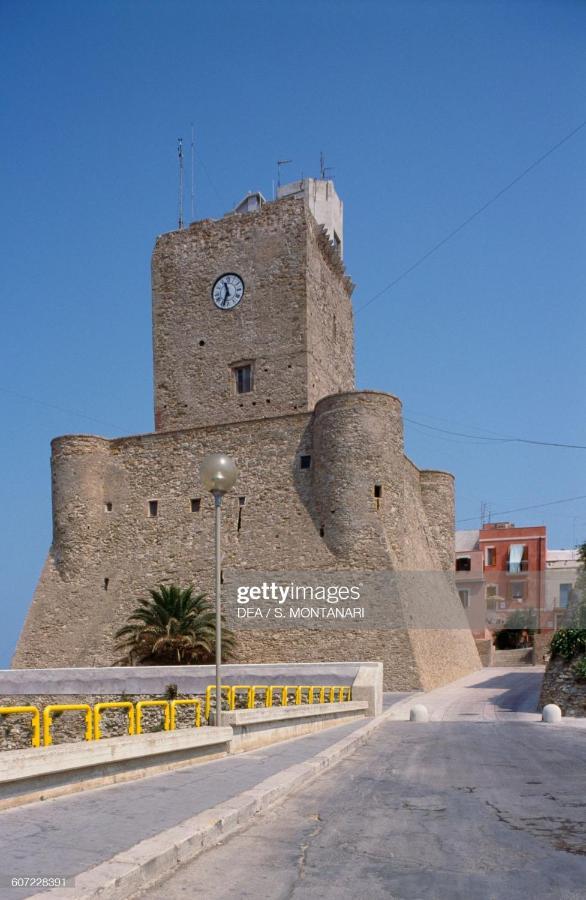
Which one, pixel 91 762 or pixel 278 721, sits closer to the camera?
pixel 91 762

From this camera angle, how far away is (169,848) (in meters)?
4.75

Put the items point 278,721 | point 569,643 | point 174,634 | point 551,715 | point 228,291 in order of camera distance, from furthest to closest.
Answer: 1. point 228,291
2. point 174,634
3. point 569,643
4. point 551,715
5. point 278,721

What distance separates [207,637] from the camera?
2636 centimetres

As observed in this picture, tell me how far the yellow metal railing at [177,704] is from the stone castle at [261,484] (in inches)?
397

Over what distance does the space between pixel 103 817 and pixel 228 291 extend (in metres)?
32.5

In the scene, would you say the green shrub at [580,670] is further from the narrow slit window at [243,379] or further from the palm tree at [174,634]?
the narrow slit window at [243,379]

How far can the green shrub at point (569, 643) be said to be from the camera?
66.1 feet

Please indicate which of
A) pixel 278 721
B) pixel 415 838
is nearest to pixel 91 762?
pixel 415 838

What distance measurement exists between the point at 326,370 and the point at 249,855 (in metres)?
32.0

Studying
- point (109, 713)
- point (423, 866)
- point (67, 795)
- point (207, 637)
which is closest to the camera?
point (423, 866)

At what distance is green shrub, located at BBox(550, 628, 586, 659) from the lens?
20.1 meters

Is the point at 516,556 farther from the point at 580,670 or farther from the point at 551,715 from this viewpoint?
the point at 551,715

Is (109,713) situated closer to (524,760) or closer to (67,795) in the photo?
(524,760)

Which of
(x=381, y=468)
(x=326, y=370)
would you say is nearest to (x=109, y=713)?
(x=381, y=468)
